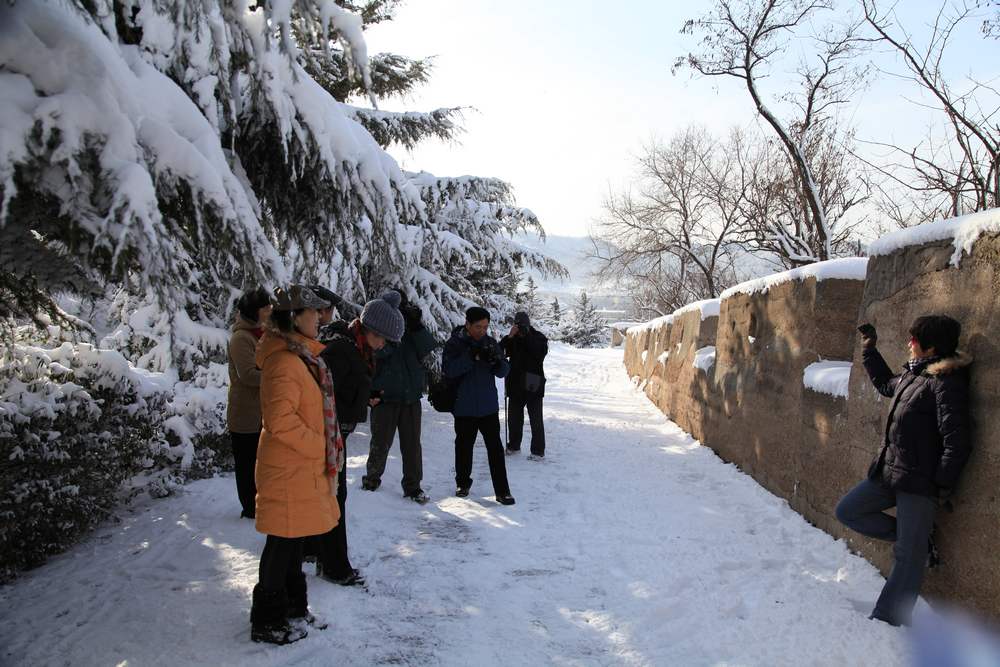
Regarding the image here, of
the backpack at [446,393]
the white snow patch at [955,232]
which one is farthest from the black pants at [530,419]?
the white snow patch at [955,232]

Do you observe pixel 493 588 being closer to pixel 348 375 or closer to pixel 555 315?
pixel 348 375

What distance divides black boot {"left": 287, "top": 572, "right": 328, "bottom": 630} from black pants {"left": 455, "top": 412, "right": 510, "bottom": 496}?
2.44 meters

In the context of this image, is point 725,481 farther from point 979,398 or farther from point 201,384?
point 201,384

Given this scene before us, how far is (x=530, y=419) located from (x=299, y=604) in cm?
442

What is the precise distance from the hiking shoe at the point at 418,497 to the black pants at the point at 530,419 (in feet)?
6.99

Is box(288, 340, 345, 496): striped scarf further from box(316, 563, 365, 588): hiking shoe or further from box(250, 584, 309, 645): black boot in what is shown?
box(316, 563, 365, 588): hiking shoe

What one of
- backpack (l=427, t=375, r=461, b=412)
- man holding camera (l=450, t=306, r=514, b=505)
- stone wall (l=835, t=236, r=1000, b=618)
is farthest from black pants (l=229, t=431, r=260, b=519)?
stone wall (l=835, t=236, r=1000, b=618)

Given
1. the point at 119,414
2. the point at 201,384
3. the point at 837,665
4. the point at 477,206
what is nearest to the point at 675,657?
the point at 837,665

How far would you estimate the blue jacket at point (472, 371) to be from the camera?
18.2ft

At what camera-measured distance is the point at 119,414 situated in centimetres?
450

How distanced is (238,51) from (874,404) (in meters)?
4.04

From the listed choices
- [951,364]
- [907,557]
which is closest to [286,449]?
[907,557]

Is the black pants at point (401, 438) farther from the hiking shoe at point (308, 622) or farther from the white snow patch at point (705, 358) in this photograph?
the white snow patch at point (705, 358)

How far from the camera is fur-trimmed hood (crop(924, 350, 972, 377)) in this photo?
2.90m
